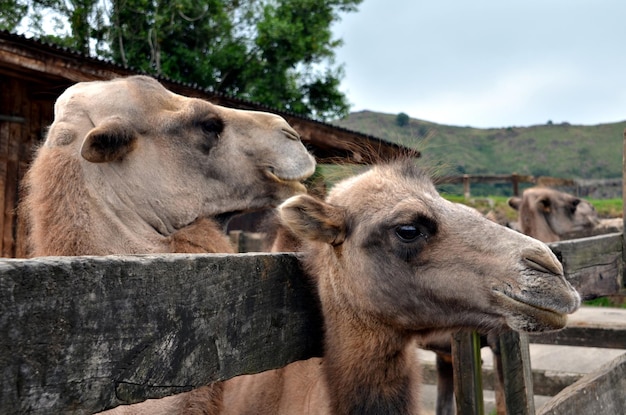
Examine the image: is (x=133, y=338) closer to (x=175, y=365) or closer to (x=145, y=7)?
(x=175, y=365)

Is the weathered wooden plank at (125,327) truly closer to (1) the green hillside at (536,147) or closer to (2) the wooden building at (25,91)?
(2) the wooden building at (25,91)

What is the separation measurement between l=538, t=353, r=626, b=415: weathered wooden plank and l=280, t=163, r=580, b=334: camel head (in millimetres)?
836

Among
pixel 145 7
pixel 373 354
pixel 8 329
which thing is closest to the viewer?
pixel 8 329

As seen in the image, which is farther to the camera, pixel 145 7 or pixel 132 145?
pixel 145 7

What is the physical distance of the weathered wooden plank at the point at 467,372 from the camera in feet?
10.4

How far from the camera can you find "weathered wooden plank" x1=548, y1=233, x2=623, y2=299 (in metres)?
3.72

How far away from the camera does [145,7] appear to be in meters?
20.3

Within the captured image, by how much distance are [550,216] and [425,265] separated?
8.56 meters

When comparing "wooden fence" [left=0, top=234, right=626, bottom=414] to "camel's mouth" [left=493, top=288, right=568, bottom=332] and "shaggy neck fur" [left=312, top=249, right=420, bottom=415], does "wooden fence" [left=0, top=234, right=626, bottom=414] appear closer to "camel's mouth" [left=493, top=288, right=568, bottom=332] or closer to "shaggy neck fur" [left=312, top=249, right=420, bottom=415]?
"shaggy neck fur" [left=312, top=249, right=420, bottom=415]

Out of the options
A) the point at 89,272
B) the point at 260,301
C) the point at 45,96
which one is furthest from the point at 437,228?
the point at 45,96

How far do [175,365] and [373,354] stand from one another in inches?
42.0

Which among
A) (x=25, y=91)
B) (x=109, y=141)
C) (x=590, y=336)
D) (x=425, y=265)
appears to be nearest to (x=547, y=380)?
(x=590, y=336)

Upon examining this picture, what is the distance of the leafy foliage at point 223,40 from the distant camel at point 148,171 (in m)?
15.8

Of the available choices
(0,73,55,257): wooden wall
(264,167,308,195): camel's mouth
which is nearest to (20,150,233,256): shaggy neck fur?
(264,167,308,195): camel's mouth
